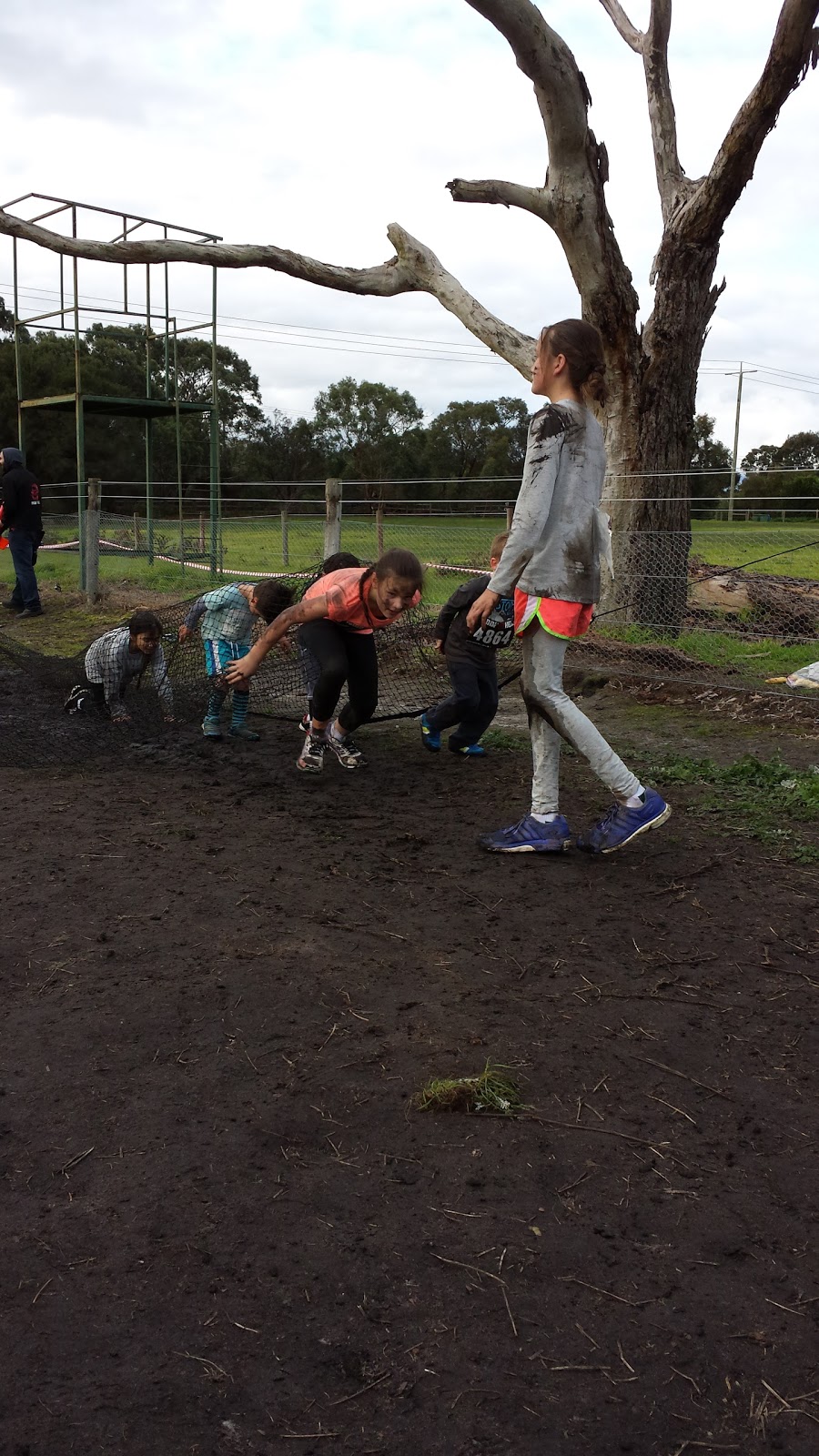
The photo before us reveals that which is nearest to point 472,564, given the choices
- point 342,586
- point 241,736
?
point 241,736

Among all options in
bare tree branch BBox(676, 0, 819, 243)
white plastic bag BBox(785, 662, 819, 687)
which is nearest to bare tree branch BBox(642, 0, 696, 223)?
bare tree branch BBox(676, 0, 819, 243)

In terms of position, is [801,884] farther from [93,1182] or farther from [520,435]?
[520,435]

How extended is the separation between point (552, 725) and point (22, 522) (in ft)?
33.8

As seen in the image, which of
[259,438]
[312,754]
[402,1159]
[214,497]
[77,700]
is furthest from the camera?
[259,438]

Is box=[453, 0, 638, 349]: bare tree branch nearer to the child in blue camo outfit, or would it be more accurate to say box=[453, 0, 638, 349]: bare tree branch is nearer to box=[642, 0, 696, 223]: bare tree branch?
box=[642, 0, 696, 223]: bare tree branch

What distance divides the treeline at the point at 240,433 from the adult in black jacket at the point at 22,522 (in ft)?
74.1

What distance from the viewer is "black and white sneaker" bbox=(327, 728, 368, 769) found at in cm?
608

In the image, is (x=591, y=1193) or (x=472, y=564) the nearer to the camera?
(x=591, y=1193)

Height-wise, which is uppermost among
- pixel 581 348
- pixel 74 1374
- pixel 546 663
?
pixel 581 348

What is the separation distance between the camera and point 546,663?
4383mm

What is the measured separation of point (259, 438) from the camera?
55.8 metres

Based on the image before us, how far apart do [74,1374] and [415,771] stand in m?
4.37

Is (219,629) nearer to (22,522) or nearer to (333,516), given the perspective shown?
(333,516)

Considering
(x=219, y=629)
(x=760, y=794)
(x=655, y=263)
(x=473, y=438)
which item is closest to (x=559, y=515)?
(x=760, y=794)
